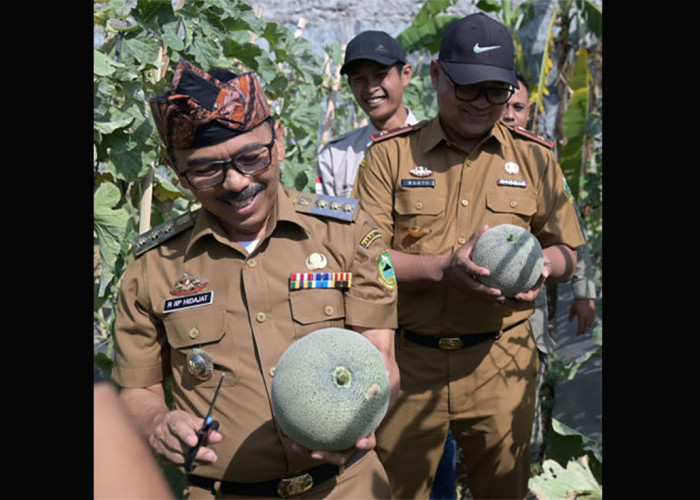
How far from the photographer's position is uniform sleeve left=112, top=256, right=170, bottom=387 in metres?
2.60

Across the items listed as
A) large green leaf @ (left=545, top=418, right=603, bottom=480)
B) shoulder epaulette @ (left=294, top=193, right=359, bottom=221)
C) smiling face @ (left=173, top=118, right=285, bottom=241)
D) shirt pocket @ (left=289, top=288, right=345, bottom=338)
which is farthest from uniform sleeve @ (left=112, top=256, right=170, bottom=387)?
large green leaf @ (left=545, top=418, right=603, bottom=480)

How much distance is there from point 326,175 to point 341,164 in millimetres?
116

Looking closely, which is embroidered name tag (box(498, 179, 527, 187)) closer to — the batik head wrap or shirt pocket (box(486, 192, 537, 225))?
shirt pocket (box(486, 192, 537, 225))

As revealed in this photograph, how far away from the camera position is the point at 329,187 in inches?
194

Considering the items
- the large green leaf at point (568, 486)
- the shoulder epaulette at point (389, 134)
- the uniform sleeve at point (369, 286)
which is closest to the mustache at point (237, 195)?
the uniform sleeve at point (369, 286)

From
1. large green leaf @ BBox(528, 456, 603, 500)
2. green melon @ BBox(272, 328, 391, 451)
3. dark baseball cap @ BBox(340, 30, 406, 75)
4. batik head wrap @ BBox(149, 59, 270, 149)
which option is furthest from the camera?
dark baseball cap @ BBox(340, 30, 406, 75)

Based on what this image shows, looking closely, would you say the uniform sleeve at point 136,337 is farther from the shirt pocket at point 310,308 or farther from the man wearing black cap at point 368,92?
the man wearing black cap at point 368,92

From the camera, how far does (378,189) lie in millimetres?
3752

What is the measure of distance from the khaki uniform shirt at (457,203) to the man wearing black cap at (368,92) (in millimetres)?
1051

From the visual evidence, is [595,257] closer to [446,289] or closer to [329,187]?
[329,187]

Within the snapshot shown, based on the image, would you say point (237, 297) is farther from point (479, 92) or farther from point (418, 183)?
point (479, 92)

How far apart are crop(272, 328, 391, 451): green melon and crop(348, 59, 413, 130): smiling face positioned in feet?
8.93

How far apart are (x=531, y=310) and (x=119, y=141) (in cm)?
207

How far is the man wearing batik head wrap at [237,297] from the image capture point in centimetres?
247
